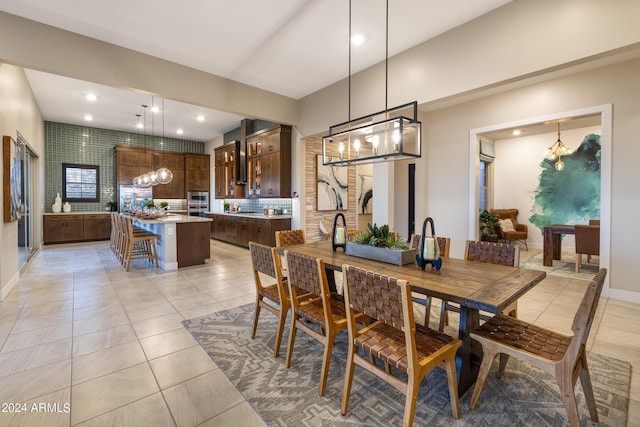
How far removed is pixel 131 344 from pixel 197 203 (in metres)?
8.18

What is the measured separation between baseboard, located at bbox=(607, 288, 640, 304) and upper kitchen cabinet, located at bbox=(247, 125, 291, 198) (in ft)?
17.7

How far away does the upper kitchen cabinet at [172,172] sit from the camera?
930cm

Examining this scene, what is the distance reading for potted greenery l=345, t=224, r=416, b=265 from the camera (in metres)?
2.24

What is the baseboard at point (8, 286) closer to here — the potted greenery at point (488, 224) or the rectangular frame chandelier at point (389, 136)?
the rectangular frame chandelier at point (389, 136)

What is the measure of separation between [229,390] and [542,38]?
421 cm

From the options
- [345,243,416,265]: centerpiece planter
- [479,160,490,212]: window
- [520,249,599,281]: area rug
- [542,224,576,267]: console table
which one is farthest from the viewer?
[479,160,490,212]: window

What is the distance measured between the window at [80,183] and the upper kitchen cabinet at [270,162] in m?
5.07

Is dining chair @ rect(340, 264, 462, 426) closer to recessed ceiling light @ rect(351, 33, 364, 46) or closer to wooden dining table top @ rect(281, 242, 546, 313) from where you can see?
wooden dining table top @ rect(281, 242, 546, 313)

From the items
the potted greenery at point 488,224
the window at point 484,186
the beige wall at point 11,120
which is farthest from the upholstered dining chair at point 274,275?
the window at point 484,186

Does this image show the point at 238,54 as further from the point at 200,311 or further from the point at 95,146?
the point at 95,146

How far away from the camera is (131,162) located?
8.83 m

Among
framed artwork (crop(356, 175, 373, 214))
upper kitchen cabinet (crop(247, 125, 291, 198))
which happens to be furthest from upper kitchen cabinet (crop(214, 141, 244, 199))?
framed artwork (crop(356, 175, 373, 214))

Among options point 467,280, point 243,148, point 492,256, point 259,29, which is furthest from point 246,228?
point 467,280

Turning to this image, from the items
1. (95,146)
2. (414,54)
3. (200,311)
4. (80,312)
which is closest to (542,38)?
(414,54)
